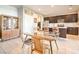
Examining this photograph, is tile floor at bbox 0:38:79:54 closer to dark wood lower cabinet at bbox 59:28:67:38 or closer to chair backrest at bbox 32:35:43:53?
dark wood lower cabinet at bbox 59:28:67:38

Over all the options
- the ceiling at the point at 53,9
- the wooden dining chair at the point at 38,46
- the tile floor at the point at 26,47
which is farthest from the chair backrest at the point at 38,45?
the ceiling at the point at 53,9

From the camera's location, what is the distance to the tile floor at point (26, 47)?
8.73 ft

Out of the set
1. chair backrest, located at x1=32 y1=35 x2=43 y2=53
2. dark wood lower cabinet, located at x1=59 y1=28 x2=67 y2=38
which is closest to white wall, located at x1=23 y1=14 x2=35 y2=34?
chair backrest, located at x1=32 y1=35 x2=43 y2=53

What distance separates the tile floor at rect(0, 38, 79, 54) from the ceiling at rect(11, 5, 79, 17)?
839 millimetres

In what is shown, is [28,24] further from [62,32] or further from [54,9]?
[62,32]

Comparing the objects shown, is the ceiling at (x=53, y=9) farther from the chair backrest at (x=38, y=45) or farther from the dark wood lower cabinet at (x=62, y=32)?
the chair backrest at (x=38, y=45)

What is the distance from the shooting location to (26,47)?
2.78 meters

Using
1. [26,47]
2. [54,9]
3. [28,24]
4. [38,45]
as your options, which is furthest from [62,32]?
[26,47]

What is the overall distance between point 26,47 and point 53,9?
4.25 feet

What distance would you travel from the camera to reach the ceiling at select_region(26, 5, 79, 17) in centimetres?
241
